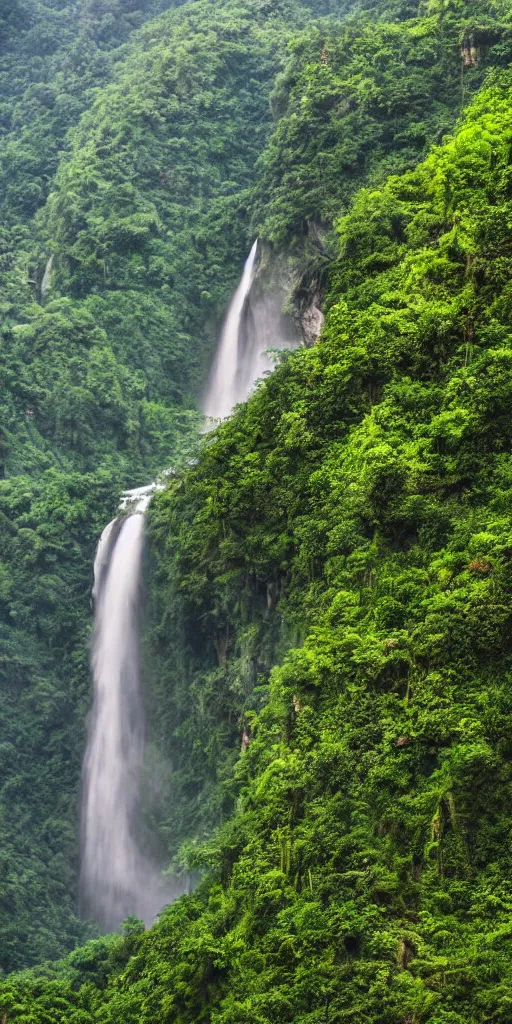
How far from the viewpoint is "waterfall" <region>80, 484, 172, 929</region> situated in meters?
36.5

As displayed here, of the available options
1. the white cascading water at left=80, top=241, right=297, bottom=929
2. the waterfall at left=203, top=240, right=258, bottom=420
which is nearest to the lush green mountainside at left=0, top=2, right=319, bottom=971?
the white cascading water at left=80, top=241, right=297, bottom=929

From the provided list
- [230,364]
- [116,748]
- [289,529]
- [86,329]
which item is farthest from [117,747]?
[86,329]

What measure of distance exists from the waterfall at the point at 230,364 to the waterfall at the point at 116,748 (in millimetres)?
5512

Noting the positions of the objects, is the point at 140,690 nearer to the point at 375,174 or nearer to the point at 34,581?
the point at 34,581

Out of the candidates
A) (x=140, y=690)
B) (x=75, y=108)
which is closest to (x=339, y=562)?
(x=140, y=690)

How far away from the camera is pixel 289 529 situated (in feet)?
94.5

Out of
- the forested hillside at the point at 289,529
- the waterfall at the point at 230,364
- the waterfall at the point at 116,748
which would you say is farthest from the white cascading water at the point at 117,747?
the waterfall at the point at 230,364

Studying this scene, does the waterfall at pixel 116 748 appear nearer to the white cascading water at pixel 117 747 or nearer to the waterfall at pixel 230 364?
the white cascading water at pixel 117 747

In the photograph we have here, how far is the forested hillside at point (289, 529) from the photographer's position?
22.4 m

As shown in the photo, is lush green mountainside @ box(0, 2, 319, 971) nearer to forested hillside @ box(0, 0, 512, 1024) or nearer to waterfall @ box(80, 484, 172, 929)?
forested hillside @ box(0, 0, 512, 1024)

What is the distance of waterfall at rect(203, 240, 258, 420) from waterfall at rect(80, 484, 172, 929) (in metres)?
5.51

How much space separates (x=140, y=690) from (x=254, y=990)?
15397 mm

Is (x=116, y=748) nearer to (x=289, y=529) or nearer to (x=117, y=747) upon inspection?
(x=117, y=747)

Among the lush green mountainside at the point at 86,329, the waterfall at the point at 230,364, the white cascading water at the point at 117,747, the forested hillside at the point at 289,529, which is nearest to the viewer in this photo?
the forested hillside at the point at 289,529
